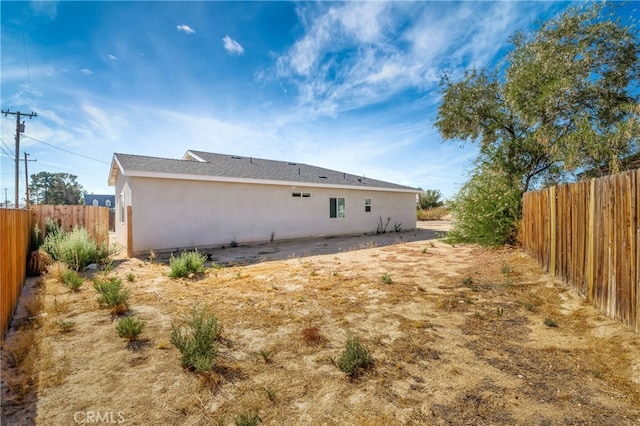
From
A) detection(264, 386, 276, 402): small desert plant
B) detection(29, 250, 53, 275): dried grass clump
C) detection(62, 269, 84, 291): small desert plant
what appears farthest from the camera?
detection(29, 250, 53, 275): dried grass clump

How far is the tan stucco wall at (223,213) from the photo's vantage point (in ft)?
30.2

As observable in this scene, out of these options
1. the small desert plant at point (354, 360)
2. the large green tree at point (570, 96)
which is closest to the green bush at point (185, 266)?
the small desert plant at point (354, 360)

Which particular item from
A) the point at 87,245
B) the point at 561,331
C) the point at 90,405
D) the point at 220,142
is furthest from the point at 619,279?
the point at 220,142

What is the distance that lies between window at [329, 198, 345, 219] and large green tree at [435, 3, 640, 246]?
20.7 feet

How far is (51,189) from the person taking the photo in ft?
164

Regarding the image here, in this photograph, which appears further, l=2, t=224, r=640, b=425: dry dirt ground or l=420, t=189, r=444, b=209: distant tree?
l=420, t=189, r=444, b=209: distant tree

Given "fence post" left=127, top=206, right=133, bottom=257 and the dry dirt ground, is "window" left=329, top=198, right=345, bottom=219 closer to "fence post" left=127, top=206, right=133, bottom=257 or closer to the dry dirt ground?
"fence post" left=127, top=206, right=133, bottom=257

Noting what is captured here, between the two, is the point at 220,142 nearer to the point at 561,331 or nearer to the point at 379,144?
the point at 379,144

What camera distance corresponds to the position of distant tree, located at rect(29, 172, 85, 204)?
163 feet

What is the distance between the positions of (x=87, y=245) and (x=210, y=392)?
692cm

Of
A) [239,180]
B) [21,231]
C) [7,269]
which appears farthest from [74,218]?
[7,269]

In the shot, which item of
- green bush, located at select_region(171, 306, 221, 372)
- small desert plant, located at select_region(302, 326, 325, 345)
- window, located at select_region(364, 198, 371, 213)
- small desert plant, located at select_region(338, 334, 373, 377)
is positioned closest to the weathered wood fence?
green bush, located at select_region(171, 306, 221, 372)

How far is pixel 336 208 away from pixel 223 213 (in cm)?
594

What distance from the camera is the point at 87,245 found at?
6875mm
